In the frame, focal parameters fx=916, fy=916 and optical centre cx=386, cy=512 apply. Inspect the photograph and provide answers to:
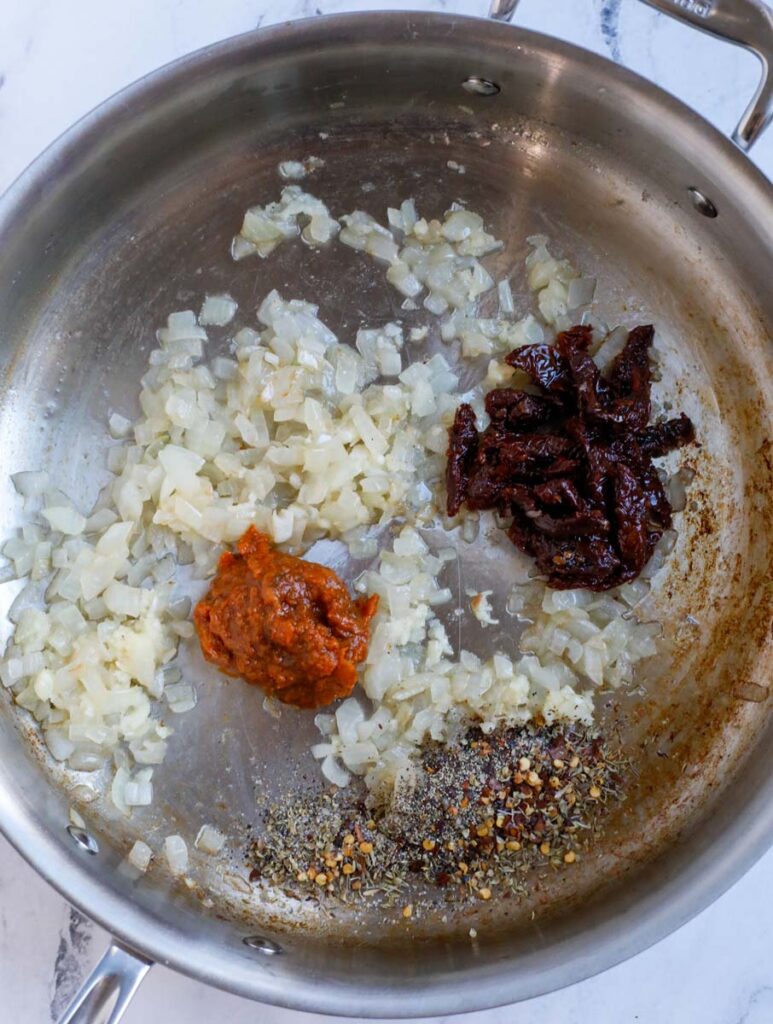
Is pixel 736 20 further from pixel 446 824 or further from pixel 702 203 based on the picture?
pixel 446 824

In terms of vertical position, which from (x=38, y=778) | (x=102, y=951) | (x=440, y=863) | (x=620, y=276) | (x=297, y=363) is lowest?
(x=102, y=951)

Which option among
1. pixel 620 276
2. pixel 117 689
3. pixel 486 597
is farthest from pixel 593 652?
pixel 117 689

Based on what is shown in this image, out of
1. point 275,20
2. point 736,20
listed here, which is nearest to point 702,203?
point 736,20

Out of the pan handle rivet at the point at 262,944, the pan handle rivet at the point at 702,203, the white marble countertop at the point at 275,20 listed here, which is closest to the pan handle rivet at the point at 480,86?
the white marble countertop at the point at 275,20

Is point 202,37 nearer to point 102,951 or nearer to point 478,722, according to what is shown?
point 478,722

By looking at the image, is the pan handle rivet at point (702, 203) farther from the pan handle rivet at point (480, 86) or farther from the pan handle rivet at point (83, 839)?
the pan handle rivet at point (83, 839)
